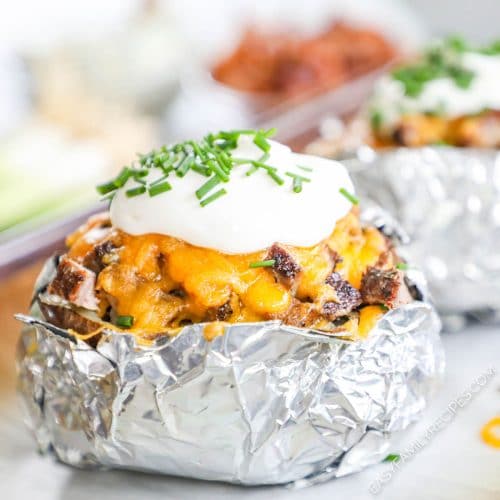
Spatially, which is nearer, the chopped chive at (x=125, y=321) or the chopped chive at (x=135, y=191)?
the chopped chive at (x=125, y=321)

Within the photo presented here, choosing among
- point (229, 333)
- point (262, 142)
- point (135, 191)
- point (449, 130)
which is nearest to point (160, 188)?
point (135, 191)

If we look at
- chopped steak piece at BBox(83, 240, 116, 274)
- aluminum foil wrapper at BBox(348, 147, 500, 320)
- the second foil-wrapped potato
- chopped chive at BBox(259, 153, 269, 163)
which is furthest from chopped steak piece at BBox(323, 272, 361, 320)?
aluminum foil wrapper at BBox(348, 147, 500, 320)

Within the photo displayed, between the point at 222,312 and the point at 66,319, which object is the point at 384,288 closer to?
the point at 222,312

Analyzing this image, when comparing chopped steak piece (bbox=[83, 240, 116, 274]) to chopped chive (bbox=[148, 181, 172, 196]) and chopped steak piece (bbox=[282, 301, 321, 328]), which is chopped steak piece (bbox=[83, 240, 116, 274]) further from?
chopped steak piece (bbox=[282, 301, 321, 328])

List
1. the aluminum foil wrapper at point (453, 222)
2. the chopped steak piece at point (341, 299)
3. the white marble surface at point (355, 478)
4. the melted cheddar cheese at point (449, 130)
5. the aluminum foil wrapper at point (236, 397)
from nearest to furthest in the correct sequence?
the aluminum foil wrapper at point (236, 397), the chopped steak piece at point (341, 299), the white marble surface at point (355, 478), the aluminum foil wrapper at point (453, 222), the melted cheddar cheese at point (449, 130)

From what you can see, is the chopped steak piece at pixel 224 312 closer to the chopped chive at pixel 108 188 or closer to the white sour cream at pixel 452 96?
the chopped chive at pixel 108 188

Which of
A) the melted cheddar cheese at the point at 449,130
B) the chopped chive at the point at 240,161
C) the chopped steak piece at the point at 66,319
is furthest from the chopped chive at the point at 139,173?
the melted cheddar cheese at the point at 449,130
